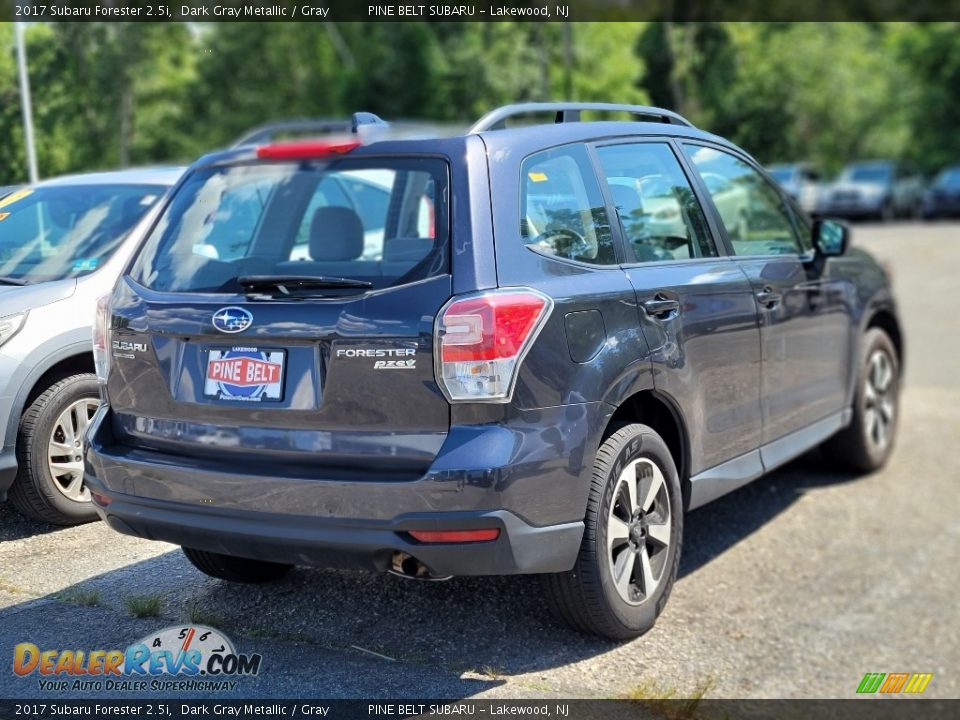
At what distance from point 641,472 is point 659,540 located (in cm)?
31

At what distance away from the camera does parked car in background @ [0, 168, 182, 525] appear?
181 inches

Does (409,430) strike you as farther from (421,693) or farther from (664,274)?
(664,274)

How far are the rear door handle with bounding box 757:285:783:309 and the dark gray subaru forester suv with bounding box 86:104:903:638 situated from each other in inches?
2.3

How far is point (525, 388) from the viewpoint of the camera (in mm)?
3441

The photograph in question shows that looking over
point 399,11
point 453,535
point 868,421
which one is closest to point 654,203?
point 453,535

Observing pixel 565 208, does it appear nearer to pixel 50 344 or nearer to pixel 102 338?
pixel 102 338

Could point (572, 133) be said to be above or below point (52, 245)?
above

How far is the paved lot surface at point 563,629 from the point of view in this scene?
385cm

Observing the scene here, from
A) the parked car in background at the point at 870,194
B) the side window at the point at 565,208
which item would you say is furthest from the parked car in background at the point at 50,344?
the parked car in background at the point at 870,194

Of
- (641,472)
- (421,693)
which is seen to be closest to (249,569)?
(421,693)

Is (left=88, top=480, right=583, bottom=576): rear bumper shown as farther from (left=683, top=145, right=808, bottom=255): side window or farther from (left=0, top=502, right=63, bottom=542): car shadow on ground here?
(left=683, top=145, right=808, bottom=255): side window

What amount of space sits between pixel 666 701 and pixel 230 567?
1.75 meters

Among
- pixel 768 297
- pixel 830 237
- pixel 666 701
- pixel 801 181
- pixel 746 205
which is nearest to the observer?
pixel 666 701

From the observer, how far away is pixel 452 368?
3391mm
